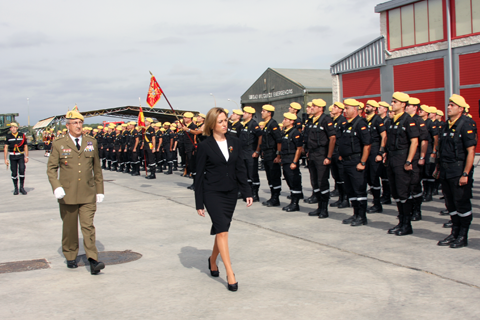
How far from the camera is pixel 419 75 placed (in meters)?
23.7

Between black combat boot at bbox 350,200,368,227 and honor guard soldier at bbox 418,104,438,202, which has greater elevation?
honor guard soldier at bbox 418,104,438,202

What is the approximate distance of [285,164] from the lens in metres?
9.74

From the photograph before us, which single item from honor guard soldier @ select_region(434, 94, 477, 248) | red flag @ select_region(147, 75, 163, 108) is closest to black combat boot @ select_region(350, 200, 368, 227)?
honor guard soldier @ select_region(434, 94, 477, 248)

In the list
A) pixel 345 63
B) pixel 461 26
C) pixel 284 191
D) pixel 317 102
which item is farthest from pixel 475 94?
pixel 317 102

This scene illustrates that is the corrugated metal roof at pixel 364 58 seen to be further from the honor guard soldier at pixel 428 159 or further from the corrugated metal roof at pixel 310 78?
the honor guard soldier at pixel 428 159

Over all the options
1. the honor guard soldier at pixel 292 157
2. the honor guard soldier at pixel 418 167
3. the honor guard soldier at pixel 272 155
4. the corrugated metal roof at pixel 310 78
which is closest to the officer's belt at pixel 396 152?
the honor guard soldier at pixel 418 167

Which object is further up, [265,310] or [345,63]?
[345,63]

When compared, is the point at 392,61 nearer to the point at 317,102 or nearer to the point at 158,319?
the point at 317,102

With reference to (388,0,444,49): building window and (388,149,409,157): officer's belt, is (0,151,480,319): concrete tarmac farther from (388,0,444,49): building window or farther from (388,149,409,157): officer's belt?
(388,0,444,49): building window

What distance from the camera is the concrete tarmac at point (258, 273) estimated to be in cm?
427

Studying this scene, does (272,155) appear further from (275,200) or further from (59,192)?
(59,192)

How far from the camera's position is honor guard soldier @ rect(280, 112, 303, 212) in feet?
31.2

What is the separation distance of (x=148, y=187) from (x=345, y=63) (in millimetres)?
17501

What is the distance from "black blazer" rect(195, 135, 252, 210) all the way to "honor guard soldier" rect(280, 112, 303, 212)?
4.55 meters
